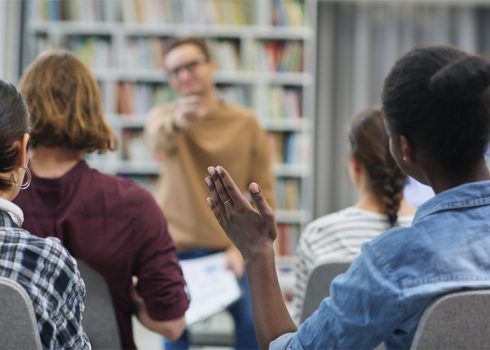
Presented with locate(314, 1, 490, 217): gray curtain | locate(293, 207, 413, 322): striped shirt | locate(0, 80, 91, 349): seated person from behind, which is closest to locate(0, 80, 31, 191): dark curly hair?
locate(0, 80, 91, 349): seated person from behind

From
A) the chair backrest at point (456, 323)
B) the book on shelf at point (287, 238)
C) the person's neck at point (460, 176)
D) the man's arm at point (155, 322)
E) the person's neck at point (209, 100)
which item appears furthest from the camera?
the book on shelf at point (287, 238)

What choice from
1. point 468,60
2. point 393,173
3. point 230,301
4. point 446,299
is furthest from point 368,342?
point 230,301

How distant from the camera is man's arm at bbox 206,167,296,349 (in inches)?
47.1

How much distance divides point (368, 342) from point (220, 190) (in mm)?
329

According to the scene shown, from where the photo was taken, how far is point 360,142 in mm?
2035

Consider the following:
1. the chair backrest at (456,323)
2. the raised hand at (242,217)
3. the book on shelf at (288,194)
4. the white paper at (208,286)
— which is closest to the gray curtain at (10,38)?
the book on shelf at (288,194)

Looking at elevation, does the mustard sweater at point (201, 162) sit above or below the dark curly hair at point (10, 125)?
below

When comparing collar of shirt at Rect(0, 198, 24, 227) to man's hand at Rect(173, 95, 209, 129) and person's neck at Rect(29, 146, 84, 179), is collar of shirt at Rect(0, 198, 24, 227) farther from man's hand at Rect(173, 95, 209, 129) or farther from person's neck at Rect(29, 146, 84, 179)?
man's hand at Rect(173, 95, 209, 129)

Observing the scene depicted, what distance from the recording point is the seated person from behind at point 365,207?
6.44 ft

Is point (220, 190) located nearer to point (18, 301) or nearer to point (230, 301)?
point (18, 301)

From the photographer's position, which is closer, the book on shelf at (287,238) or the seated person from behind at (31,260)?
the seated person from behind at (31,260)

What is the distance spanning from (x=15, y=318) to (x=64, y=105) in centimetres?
78

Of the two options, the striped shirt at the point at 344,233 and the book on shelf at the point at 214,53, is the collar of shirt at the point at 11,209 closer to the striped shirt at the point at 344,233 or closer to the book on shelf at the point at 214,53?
the striped shirt at the point at 344,233

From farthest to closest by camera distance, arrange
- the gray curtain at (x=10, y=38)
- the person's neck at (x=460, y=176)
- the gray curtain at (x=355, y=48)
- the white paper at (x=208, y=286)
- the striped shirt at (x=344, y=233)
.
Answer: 1. the gray curtain at (x=355, y=48)
2. the gray curtain at (x=10, y=38)
3. the white paper at (x=208, y=286)
4. the striped shirt at (x=344, y=233)
5. the person's neck at (x=460, y=176)
